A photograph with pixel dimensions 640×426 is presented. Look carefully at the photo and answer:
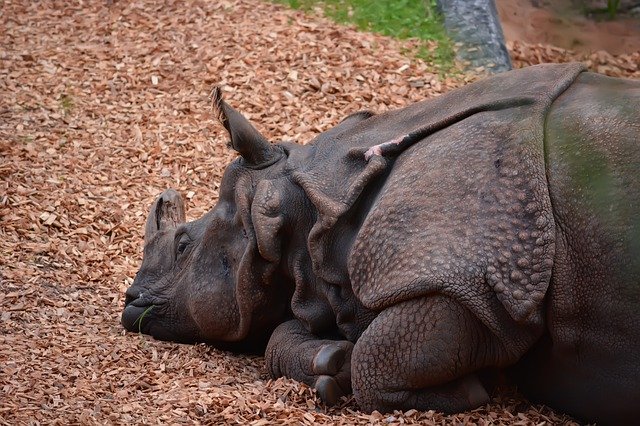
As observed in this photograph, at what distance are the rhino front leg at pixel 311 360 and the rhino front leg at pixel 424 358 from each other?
20cm

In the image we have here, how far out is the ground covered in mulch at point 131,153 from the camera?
4.41 metres

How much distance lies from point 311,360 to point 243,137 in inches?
49.1

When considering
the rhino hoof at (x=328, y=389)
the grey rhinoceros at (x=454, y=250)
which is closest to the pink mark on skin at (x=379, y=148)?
the grey rhinoceros at (x=454, y=250)

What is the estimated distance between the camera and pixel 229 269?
198 inches

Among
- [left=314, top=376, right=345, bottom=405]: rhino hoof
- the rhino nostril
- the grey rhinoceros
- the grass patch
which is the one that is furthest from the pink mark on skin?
the grass patch

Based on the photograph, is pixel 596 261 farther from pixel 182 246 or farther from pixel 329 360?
pixel 182 246

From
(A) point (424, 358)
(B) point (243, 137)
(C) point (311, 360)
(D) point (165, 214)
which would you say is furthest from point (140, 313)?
(A) point (424, 358)

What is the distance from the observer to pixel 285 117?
8.33 m

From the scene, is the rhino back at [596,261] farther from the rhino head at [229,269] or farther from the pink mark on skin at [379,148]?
the rhino head at [229,269]

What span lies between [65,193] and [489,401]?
14.2 feet

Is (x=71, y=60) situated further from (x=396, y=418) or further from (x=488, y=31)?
(x=396, y=418)

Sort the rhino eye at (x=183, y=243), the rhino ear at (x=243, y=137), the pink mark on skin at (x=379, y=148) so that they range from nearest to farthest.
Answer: the pink mark on skin at (x=379, y=148) → the rhino ear at (x=243, y=137) → the rhino eye at (x=183, y=243)

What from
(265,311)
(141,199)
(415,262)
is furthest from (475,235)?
(141,199)

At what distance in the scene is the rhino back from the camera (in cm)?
361
